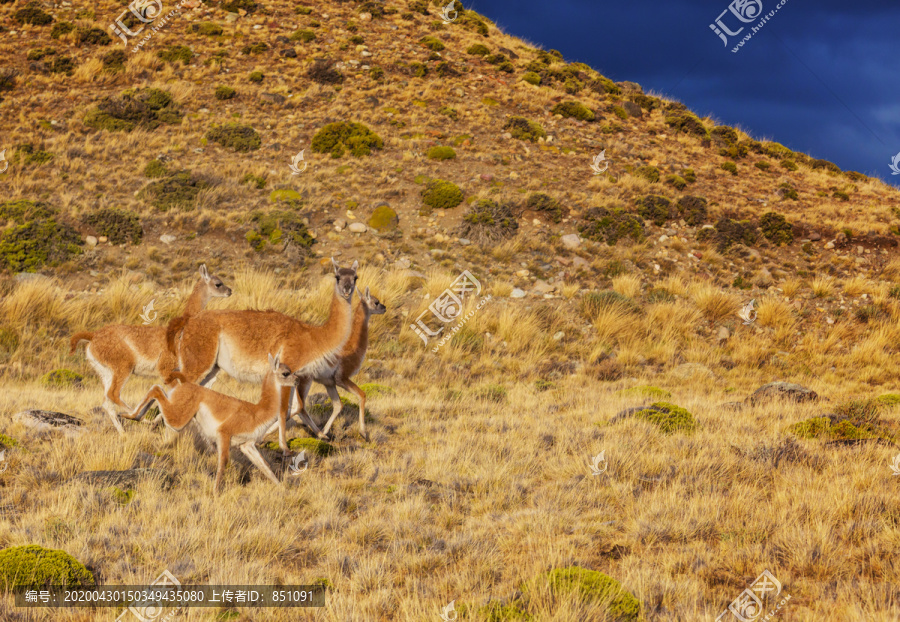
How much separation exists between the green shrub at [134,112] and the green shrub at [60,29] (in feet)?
26.5

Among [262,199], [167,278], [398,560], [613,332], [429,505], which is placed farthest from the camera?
[262,199]

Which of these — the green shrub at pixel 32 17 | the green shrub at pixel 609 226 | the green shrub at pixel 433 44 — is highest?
the green shrub at pixel 433 44

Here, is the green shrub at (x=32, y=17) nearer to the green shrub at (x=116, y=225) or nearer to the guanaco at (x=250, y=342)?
the green shrub at (x=116, y=225)

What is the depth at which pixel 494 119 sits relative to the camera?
27047mm

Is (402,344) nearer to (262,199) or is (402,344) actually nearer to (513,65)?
(262,199)

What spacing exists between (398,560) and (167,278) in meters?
13.5

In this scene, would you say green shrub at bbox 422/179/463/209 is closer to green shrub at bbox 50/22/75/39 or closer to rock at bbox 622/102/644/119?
rock at bbox 622/102/644/119

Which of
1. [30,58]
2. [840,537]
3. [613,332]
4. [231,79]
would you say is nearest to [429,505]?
[840,537]

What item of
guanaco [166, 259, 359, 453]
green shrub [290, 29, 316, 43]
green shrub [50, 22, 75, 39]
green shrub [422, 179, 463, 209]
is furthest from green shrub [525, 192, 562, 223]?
green shrub [50, 22, 75, 39]

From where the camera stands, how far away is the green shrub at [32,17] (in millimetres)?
30344

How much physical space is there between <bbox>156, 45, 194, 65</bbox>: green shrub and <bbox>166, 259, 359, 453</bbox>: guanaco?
27.4 metres

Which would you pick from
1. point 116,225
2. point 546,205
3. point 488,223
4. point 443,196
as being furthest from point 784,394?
point 116,225

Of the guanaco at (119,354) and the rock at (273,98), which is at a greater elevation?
the guanaco at (119,354)

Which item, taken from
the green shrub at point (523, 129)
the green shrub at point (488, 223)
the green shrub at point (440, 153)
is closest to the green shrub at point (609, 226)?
the green shrub at point (488, 223)
